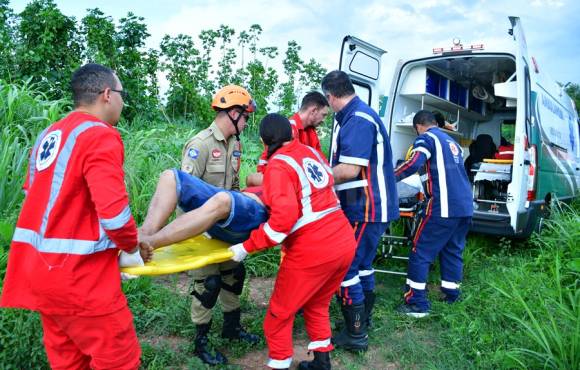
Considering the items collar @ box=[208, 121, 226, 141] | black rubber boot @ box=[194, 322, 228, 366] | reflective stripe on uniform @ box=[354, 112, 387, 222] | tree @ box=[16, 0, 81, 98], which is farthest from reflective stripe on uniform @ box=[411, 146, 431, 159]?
tree @ box=[16, 0, 81, 98]

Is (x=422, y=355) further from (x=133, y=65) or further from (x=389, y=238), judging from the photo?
(x=133, y=65)

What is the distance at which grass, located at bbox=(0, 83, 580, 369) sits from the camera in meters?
2.93

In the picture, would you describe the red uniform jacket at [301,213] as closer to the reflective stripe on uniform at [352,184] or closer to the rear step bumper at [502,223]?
the reflective stripe on uniform at [352,184]

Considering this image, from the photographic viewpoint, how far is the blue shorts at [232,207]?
2742mm

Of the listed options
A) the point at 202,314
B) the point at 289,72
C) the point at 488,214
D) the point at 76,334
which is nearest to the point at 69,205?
the point at 76,334

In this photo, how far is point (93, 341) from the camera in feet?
6.82

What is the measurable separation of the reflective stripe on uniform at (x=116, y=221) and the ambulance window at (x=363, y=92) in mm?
3637

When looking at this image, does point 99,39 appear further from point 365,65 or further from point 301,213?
point 301,213

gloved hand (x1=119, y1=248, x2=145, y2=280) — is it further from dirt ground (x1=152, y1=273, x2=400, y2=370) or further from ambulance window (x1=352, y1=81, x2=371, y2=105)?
ambulance window (x1=352, y1=81, x2=371, y2=105)

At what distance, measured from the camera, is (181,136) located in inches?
272

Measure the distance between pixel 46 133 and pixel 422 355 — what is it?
2.86 meters

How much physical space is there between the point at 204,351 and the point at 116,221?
5.43 feet

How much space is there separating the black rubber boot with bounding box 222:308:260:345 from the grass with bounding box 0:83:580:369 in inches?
2.9

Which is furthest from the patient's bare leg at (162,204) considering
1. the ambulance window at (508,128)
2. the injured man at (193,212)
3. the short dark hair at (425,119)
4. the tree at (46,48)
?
the ambulance window at (508,128)
